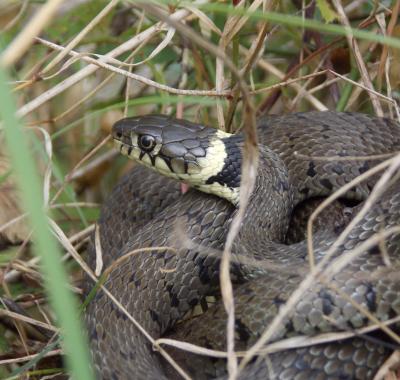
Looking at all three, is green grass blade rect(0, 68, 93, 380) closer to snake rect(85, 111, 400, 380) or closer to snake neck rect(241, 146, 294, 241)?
snake rect(85, 111, 400, 380)

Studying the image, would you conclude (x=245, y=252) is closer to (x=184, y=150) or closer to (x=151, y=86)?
(x=184, y=150)

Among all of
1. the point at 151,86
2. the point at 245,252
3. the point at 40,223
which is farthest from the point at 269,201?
the point at 40,223

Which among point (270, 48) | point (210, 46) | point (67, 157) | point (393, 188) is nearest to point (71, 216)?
point (67, 157)

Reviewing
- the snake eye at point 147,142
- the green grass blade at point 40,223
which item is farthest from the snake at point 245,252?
the green grass blade at point 40,223

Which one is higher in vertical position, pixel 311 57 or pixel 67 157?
pixel 311 57

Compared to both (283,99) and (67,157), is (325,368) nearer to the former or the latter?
(283,99)

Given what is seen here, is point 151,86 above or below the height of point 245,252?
above

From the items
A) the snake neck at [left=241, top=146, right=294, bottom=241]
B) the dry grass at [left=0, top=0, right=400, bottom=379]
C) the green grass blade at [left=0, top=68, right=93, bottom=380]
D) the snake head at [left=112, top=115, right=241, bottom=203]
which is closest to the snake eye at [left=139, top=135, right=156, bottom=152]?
the snake head at [left=112, top=115, right=241, bottom=203]
